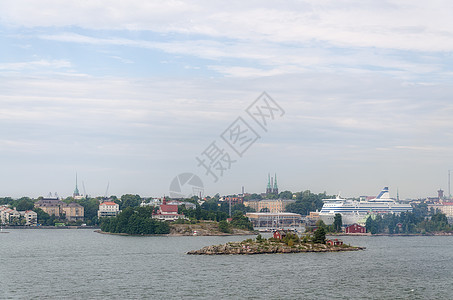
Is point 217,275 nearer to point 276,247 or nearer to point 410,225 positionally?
Answer: point 276,247

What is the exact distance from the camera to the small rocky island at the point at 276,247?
72062 millimetres

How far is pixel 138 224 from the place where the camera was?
376 feet

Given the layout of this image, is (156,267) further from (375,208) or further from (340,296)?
(375,208)

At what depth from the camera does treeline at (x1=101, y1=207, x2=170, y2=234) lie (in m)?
115

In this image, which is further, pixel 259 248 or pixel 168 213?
pixel 168 213

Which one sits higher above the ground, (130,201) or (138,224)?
(130,201)

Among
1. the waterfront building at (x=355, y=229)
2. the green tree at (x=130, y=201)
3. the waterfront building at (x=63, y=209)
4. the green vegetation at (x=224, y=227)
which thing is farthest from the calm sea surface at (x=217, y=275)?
the green tree at (x=130, y=201)

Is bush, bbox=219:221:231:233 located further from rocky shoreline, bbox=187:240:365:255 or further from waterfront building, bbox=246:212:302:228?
rocky shoreline, bbox=187:240:365:255

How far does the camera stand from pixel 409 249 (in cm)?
8831

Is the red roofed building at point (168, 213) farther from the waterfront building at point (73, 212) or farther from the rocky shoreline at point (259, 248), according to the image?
the rocky shoreline at point (259, 248)

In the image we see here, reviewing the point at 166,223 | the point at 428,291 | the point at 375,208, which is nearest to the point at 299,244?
the point at 428,291

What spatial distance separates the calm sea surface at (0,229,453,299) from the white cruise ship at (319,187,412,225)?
261 feet

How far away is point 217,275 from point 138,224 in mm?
62776

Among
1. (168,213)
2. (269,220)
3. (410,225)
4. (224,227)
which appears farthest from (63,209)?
(410,225)
